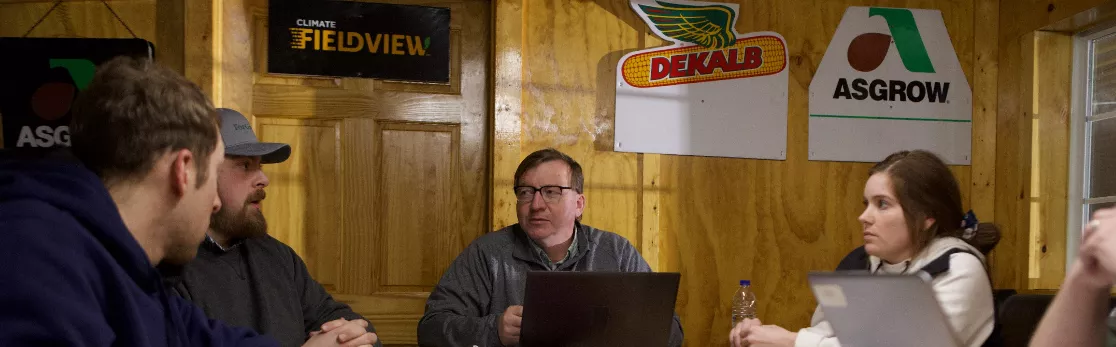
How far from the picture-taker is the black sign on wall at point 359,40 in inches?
138

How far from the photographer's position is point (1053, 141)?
366 cm

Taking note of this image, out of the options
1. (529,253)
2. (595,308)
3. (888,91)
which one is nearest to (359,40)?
(529,253)

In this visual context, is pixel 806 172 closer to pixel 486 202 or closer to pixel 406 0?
pixel 486 202

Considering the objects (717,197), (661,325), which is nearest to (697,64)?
(717,197)

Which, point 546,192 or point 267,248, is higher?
point 546,192

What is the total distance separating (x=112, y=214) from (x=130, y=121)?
0.15m

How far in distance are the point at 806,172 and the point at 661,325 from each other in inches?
71.3

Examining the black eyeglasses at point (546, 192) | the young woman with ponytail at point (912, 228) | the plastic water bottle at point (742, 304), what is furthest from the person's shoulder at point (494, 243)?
the plastic water bottle at point (742, 304)

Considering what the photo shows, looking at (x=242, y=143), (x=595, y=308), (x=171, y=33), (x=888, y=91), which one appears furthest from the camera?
(x=888, y=91)

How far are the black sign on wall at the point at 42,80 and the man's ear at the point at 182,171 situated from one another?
238cm

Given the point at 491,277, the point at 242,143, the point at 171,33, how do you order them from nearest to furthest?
the point at 242,143 < the point at 491,277 < the point at 171,33

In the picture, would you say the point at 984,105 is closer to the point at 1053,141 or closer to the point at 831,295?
the point at 1053,141

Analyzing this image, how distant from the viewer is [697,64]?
3.66 m

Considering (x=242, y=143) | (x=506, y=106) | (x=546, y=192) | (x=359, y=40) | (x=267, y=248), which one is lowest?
(x=267, y=248)
